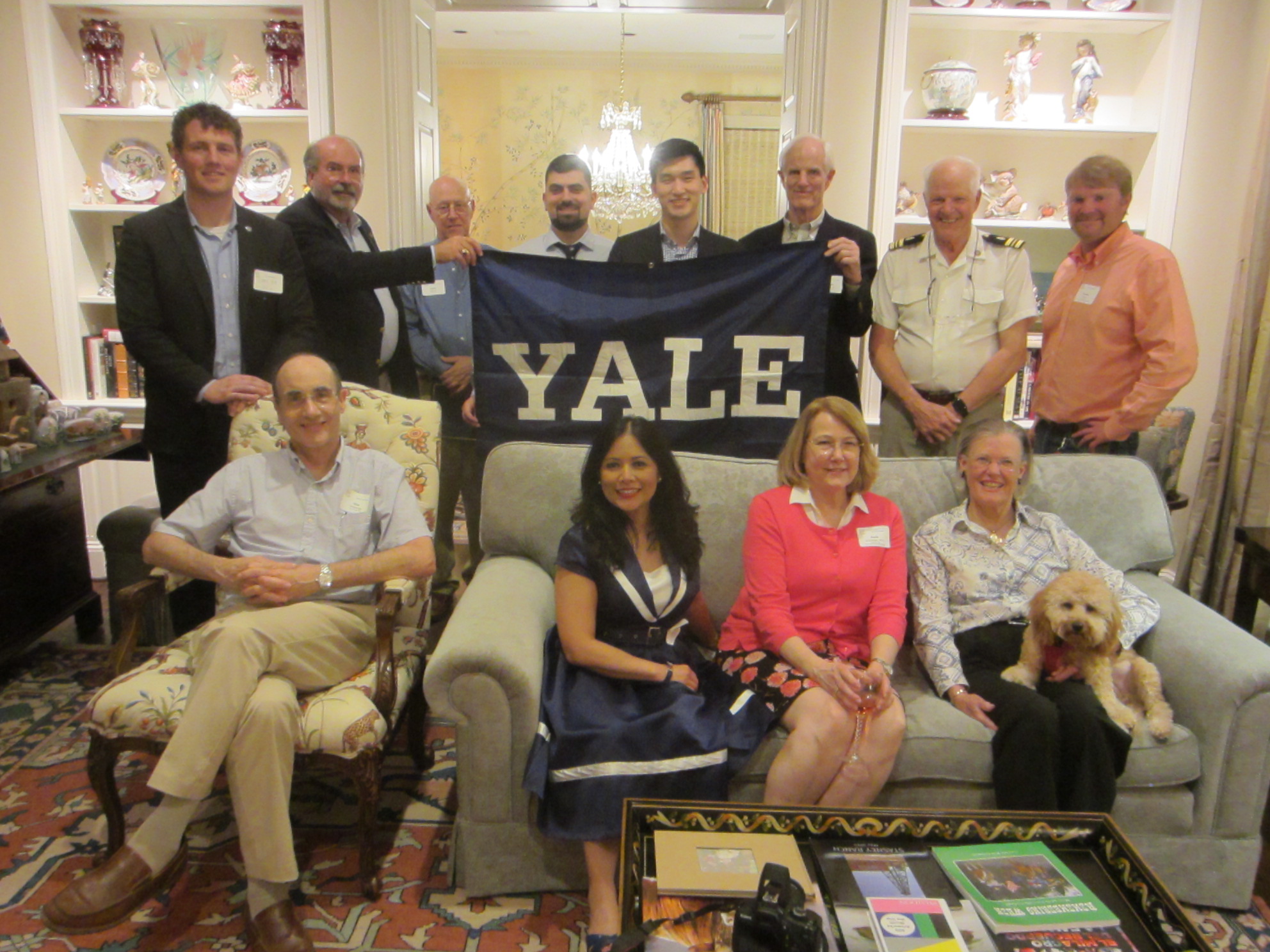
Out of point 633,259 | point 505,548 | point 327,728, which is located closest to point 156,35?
point 633,259

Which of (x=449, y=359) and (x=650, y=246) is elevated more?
(x=650, y=246)

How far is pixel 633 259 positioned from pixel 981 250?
108 cm

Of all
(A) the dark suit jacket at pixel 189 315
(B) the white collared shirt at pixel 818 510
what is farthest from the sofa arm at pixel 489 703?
(A) the dark suit jacket at pixel 189 315

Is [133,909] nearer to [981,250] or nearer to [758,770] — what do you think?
[758,770]

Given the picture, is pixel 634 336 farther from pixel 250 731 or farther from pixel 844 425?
pixel 250 731

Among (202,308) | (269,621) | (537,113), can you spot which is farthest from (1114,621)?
(537,113)

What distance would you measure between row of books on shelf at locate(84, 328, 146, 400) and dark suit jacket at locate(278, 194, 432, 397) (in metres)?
1.52

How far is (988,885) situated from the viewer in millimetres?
1365

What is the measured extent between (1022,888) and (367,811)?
4.20ft

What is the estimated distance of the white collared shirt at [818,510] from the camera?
6.79 ft

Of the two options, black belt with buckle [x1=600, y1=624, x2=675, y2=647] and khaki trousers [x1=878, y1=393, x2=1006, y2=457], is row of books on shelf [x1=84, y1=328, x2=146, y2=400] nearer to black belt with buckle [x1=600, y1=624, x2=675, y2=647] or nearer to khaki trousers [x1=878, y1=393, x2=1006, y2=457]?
black belt with buckle [x1=600, y1=624, x2=675, y2=647]

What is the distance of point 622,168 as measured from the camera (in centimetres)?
603

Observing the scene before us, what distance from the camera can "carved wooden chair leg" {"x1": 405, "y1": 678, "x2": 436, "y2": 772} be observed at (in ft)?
7.48

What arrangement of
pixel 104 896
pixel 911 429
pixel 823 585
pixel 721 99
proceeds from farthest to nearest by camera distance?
1. pixel 721 99
2. pixel 911 429
3. pixel 823 585
4. pixel 104 896
